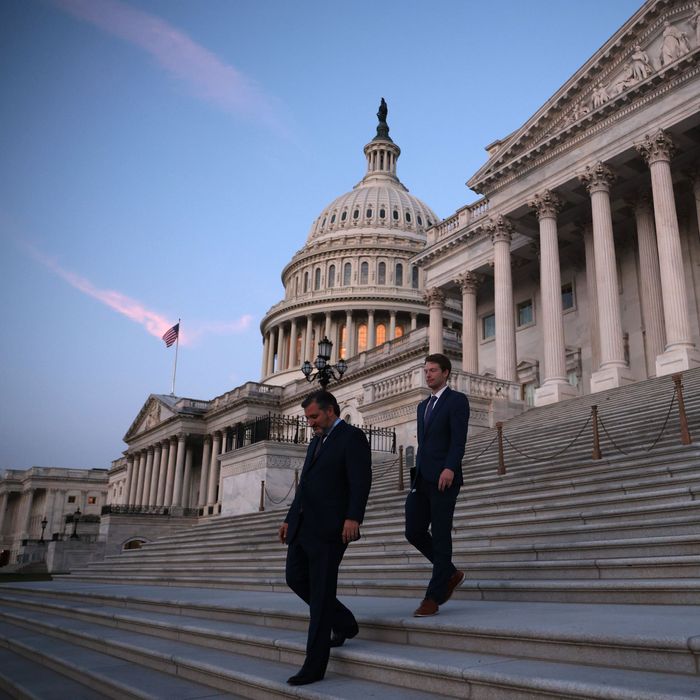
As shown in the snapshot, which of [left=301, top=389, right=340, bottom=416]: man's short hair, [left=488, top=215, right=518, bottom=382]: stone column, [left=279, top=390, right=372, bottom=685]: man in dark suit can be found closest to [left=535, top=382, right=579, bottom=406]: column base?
[left=488, top=215, right=518, bottom=382]: stone column

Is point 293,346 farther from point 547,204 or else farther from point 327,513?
point 327,513

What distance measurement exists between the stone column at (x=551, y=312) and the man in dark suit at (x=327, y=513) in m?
22.4

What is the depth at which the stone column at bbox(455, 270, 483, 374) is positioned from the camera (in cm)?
3544

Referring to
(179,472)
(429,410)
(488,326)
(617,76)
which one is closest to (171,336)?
(179,472)

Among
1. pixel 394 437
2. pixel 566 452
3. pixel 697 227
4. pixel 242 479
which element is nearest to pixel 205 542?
pixel 242 479

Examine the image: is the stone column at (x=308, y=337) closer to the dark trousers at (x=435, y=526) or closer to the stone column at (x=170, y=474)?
the stone column at (x=170, y=474)

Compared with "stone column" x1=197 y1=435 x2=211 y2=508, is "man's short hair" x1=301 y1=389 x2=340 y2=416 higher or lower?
lower

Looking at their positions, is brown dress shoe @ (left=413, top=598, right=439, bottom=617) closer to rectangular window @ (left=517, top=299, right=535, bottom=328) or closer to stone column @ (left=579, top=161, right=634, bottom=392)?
stone column @ (left=579, top=161, right=634, bottom=392)

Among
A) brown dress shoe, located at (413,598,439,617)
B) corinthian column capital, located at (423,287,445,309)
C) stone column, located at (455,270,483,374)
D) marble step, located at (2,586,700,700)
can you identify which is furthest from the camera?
corinthian column capital, located at (423,287,445,309)

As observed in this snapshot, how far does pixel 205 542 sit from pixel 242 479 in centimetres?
545

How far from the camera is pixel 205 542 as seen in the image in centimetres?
1998

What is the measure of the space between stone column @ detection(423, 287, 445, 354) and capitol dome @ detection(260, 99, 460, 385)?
154 feet

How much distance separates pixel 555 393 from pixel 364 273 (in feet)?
244

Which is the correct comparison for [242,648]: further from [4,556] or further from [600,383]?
[4,556]
